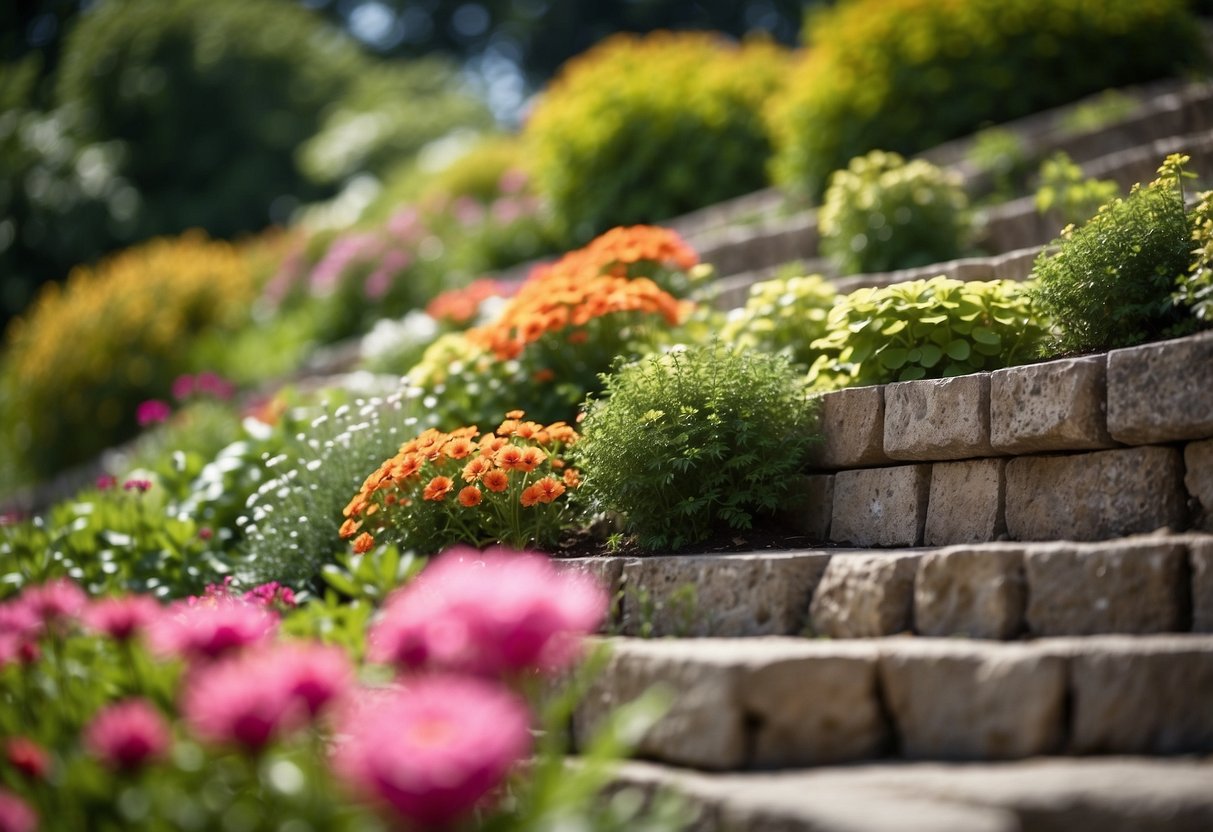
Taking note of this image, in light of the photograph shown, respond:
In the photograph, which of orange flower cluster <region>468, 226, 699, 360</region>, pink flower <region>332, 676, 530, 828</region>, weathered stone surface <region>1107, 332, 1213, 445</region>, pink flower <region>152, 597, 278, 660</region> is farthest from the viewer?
orange flower cluster <region>468, 226, 699, 360</region>

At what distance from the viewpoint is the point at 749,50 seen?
341 inches

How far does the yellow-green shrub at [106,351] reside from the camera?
8953 mm

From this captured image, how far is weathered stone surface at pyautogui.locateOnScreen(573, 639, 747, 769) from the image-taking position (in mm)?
2477

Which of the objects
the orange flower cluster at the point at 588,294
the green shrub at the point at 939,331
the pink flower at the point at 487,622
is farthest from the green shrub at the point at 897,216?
the pink flower at the point at 487,622

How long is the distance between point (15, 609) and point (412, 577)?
97 cm

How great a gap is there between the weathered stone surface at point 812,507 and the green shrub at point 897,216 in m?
1.87

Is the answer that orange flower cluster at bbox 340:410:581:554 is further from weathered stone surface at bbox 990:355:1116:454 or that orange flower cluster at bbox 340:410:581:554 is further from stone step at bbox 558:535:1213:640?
weathered stone surface at bbox 990:355:1116:454

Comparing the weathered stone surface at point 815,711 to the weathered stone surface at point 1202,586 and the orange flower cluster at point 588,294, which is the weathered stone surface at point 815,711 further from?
the orange flower cluster at point 588,294

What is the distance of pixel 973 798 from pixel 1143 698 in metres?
0.50

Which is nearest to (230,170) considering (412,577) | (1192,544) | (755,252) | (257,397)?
(257,397)

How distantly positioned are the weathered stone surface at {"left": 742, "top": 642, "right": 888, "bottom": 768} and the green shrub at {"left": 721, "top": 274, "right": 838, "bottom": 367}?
1.97 metres

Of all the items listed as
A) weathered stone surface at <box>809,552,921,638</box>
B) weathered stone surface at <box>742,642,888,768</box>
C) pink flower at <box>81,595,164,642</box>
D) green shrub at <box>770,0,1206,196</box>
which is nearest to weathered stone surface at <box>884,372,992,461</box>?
weathered stone surface at <box>809,552,921,638</box>

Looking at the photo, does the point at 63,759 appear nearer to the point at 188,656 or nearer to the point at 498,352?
the point at 188,656

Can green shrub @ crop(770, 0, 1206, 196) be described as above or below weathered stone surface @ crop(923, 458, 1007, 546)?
above
